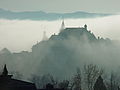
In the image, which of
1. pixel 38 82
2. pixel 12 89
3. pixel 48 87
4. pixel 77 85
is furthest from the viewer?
pixel 38 82

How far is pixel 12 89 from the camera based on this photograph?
235 ft

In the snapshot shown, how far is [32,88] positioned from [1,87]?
632 cm

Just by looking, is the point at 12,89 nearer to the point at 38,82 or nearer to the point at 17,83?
the point at 17,83

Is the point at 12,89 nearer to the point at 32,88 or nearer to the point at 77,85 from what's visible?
the point at 32,88

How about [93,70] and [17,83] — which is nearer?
[17,83]

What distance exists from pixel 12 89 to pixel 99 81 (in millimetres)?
18163

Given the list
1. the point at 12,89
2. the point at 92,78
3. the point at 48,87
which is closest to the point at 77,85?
the point at 92,78

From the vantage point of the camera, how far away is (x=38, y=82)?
174 metres

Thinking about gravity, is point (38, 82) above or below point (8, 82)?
below

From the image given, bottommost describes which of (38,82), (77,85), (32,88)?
(38,82)

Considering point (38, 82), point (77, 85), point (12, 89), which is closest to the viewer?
point (12, 89)

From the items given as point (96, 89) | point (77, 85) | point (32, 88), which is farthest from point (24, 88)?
point (77, 85)

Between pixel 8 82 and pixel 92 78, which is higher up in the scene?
pixel 8 82

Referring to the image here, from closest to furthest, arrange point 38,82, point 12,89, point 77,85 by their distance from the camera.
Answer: point 12,89
point 77,85
point 38,82
